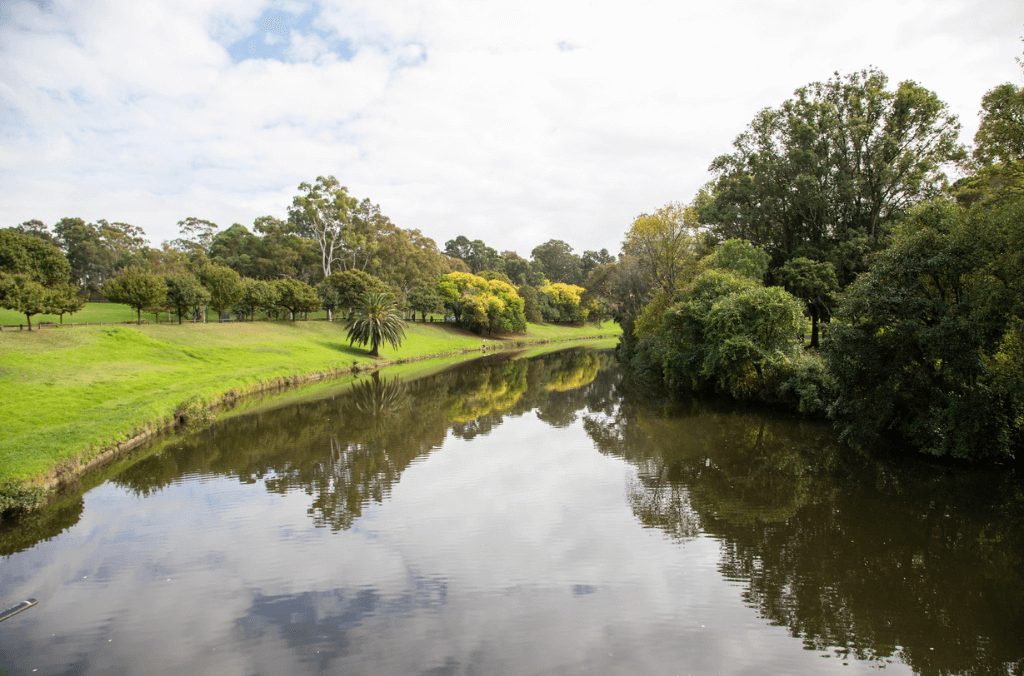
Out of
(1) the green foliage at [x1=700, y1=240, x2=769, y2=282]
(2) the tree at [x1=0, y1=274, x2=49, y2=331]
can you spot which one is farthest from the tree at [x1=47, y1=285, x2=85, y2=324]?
(1) the green foliage at [x1=700, y1=240, x2=769, y2=282]

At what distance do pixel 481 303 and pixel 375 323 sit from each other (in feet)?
86.1

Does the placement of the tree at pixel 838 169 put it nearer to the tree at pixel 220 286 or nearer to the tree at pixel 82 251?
the tree at pixel 220 286

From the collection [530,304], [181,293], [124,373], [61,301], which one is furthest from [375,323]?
[530,304]

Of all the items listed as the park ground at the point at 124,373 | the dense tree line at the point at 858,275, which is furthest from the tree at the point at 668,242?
the park ground at the point at 124,373

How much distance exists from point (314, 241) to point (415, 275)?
1419 centimetres

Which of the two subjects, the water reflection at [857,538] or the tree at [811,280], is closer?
the water reflection at [857,538]

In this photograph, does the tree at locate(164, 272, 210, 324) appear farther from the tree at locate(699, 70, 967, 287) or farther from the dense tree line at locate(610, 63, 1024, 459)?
the tree at locate(699, 70, 967, 287)

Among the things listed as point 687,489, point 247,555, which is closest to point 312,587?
point 247,555

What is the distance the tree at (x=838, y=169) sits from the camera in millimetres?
26250

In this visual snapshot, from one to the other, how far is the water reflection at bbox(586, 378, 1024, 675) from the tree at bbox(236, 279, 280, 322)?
43578mm

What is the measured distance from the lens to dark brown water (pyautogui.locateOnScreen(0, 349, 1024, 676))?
255 inches

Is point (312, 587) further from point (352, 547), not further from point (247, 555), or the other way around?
point (247, 555)

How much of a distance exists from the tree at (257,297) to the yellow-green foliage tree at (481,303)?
922 inches

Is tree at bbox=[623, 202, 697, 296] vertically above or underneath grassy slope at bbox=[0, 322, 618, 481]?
above
